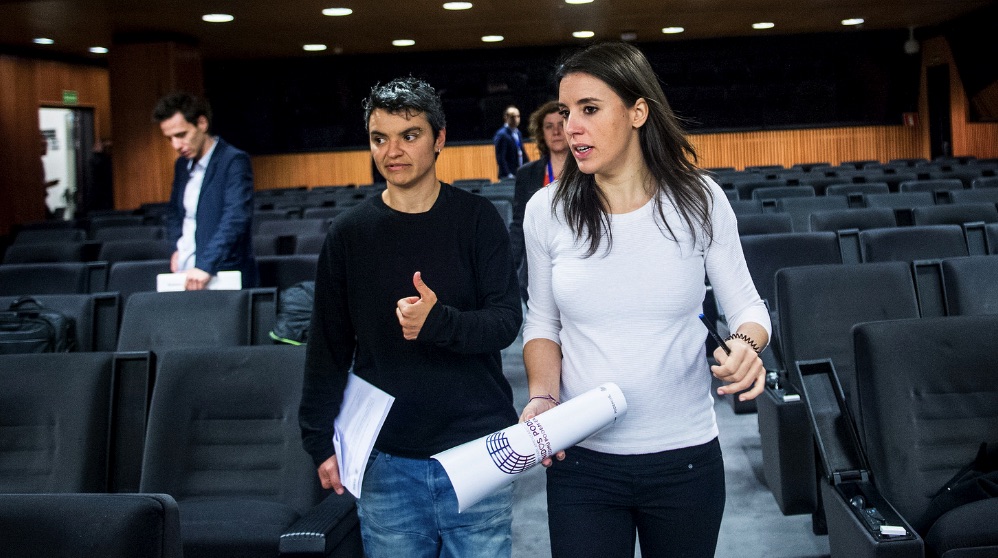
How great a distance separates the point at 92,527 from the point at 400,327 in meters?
0.74

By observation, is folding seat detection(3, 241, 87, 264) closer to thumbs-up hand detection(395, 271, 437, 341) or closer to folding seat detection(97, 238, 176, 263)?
folding seat detection(97, 238, 176, 263)

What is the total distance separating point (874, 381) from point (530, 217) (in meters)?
1.08

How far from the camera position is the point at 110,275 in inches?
188

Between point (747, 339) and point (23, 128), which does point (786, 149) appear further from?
point (747, 339)

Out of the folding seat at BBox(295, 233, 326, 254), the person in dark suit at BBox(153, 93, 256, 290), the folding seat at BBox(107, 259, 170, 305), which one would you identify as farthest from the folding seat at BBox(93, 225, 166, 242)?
the person in dark suit at BBox(153, 93, 256, 290)

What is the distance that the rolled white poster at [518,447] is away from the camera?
150cm

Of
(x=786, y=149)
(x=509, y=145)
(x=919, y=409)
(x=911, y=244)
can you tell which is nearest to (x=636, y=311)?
(x=919, y=409)

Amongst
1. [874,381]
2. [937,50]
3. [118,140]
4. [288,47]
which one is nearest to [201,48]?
[288,47]

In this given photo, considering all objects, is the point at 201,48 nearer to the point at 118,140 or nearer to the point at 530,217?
the point at 118,140

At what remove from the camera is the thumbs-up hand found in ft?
5.40

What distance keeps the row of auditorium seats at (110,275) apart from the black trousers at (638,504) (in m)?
3.11

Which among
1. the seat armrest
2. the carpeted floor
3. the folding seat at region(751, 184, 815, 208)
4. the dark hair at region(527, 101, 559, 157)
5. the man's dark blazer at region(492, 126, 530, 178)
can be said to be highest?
the man's dark blazer at region(492, 126, 530, 178)

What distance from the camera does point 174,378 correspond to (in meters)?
2.61

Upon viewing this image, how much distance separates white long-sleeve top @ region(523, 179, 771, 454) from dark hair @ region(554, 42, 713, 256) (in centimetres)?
2
